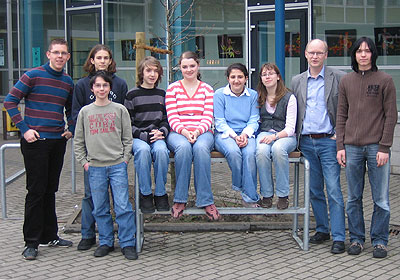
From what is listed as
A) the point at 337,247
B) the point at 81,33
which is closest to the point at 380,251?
the point at 337,247

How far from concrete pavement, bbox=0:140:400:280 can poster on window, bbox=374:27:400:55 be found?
4651 millimetres

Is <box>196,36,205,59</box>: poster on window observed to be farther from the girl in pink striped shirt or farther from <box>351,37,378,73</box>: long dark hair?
<box>351,37,378,73</box>: long dark hair

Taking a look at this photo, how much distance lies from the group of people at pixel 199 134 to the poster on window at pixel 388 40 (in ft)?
17.3

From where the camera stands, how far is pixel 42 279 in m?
5.32

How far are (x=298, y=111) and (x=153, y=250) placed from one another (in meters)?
1.95

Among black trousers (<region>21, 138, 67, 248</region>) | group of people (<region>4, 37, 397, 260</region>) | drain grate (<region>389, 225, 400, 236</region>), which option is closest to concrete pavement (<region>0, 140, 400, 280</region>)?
drain grate (<region>389, 225, 400, 236</region>)

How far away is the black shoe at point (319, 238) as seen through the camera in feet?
20.5

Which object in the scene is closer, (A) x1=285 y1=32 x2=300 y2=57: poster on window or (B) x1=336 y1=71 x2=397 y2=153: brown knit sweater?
(B) x1=336 y1=71 x2=397 y2=153: brown knit sweater

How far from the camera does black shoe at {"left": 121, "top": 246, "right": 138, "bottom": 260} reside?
578 centimetres

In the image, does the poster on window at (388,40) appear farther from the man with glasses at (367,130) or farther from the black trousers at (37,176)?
the black trousers at (37,176)

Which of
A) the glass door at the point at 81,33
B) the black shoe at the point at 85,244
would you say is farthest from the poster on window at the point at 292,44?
the black shoe at the point at 85,244

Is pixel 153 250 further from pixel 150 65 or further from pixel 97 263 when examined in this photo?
pixel 150 65

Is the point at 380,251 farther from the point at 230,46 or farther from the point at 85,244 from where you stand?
the point at 230,46

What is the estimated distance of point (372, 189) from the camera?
19.1ft
